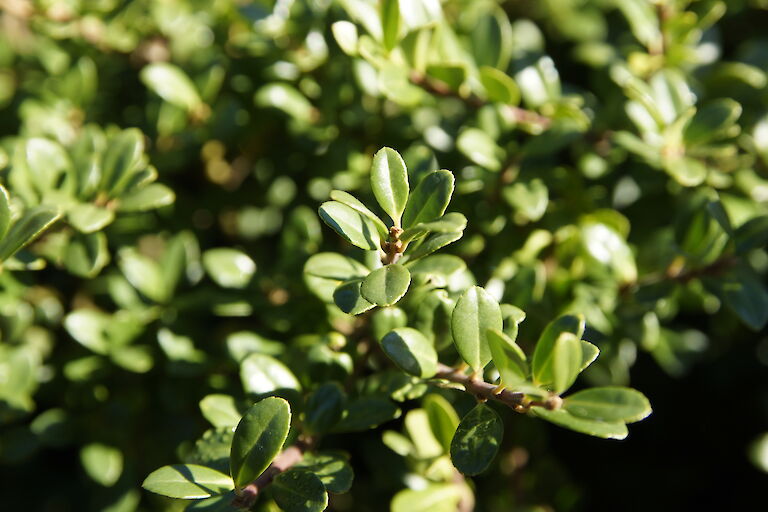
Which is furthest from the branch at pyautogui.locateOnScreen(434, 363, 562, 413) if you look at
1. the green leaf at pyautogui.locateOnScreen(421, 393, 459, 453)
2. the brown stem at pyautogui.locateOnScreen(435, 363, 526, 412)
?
the green leaf at pyautogui.locateOnScreen(421, 393, 459, 453)

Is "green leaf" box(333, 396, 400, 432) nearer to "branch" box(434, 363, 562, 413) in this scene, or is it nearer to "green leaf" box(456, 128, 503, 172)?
"branch" box(434, 363, 562, 413)

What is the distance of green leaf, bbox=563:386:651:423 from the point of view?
86cm

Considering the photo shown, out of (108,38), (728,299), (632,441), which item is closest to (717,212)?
(728,299)

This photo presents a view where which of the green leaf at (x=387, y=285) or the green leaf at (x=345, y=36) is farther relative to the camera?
the green leaf at (x=345, y=36)

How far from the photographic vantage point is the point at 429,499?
1263 mm

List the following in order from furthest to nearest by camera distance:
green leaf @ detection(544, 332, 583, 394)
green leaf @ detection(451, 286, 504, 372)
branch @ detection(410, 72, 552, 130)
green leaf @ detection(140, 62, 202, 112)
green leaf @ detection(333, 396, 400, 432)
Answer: green leaf @ detection(140, 62, 202, 112) < branch @ detection(410, 72, 552, 130) < green leaf @ detection(333, 396, 400, 432) < green leaf @ detection(451, 286, 504, 372) < green leaf @ detection(544, 332, 583, 394)

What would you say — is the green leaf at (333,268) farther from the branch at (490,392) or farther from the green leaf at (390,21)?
the green leaf at (390,21)

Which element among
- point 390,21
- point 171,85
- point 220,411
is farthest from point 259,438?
point 171,85

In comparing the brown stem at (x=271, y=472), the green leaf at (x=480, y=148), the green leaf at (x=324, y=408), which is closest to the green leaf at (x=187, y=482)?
the brown stem at (x=271, y=472)

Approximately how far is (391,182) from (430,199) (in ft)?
0.18

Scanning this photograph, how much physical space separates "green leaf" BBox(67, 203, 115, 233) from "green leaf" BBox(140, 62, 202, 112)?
0.32 m

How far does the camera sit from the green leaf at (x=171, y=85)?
1418mm

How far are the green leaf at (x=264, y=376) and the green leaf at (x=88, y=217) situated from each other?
1.00 feet

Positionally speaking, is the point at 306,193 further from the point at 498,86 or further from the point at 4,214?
the point at 4,214
